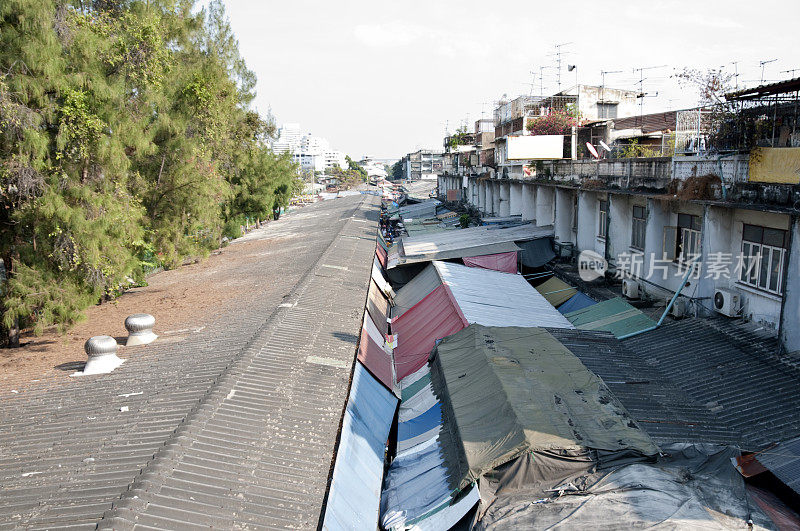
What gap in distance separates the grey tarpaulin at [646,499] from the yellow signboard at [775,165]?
203 inches

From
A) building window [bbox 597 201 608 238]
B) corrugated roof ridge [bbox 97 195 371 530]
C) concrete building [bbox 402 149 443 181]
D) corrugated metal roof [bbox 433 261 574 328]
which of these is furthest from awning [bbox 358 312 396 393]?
concrete building [bbox 402 149 443 181]

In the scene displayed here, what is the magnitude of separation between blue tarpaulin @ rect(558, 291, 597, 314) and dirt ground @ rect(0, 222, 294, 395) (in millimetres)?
8903

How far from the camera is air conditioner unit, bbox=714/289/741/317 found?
35.9ft

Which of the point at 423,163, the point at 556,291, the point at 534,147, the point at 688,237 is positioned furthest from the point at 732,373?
the point at 423,163

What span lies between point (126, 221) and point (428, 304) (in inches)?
292

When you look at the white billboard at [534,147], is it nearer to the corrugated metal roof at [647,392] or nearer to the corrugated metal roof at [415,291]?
the corrugated metal roof at [415,291]

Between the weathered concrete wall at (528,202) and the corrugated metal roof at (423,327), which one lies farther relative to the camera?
the weathered concrete wall at (528,202)

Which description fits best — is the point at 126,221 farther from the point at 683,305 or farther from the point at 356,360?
the point at 683,305

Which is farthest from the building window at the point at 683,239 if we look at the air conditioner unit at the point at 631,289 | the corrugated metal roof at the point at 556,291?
the corrugated metal roof at the point at 556,291

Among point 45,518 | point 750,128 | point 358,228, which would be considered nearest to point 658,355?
point 750,128

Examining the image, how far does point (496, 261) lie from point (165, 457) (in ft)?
46.3

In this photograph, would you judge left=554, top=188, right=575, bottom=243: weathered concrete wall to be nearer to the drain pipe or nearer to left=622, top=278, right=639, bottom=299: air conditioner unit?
left=622, top=278, right=639, bottom=299: air conditioner unit

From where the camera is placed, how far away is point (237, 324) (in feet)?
39.8

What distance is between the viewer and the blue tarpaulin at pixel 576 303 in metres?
15.6
